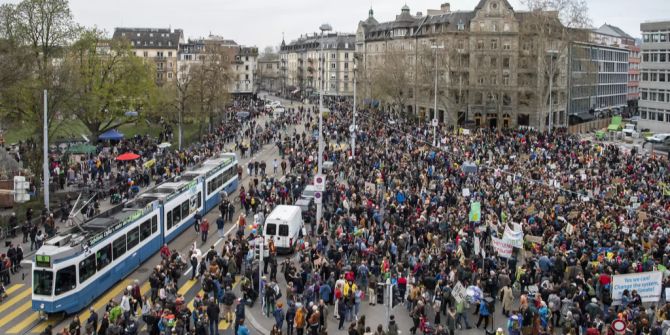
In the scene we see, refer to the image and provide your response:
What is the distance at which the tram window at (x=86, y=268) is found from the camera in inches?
906

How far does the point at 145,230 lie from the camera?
1133 inches

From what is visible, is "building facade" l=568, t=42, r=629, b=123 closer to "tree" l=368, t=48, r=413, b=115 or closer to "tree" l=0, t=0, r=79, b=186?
"tree" l=368, t=48, r=413, b=115

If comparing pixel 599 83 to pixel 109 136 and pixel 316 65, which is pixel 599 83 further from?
pixel 109 136

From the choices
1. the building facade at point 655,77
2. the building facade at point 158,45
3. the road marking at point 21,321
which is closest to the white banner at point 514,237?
the road marking at point 21,321

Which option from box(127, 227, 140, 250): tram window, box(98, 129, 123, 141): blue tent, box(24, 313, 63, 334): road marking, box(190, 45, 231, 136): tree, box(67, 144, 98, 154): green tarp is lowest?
box(24, 313, 63, 334): road marking

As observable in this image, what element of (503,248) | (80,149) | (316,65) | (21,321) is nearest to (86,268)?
(21,321)

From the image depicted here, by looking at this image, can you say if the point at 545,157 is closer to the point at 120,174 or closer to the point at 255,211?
the point at 255,211

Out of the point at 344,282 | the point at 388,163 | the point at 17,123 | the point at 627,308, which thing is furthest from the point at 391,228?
the point at 17,123

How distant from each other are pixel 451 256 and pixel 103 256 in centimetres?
1287

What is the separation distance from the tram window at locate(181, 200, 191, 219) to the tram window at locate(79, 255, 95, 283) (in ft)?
32.9

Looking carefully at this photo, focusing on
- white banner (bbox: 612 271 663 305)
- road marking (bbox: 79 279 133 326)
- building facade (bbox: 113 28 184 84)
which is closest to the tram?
road marking (bbox: 79 279 133 326)

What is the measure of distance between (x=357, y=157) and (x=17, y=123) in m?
29.0

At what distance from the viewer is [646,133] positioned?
247ft

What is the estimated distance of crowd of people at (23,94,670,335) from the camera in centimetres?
2105
